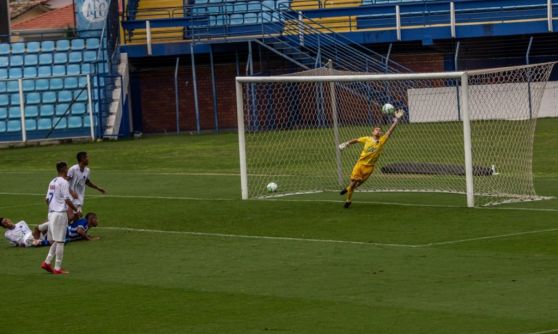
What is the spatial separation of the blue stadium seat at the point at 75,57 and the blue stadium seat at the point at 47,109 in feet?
Answer: 8.01

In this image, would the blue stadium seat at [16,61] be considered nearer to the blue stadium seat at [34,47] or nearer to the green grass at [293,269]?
the blue stadium seat at [34,47]

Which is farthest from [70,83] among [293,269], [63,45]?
[293,269]

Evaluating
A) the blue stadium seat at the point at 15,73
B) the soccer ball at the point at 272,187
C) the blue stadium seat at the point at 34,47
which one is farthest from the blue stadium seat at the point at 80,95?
the soccer ball at the point at 272,187

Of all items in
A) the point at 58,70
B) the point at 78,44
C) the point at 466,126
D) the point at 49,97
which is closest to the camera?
the point at 466,126

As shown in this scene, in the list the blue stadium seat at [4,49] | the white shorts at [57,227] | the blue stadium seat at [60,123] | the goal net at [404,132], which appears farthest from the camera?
the blue stadium seat at [4,49]

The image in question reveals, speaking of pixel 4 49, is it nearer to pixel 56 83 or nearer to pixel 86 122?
pixel 56 83

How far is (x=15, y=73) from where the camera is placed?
4628 cm

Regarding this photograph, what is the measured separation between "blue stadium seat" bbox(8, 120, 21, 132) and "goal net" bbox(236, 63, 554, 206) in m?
8.84

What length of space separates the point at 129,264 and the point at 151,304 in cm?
343

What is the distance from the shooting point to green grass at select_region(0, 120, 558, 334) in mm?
13078

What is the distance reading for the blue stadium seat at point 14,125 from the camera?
145 ft

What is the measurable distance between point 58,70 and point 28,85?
4.19ft

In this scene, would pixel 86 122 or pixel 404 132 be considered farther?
pixel 86 122

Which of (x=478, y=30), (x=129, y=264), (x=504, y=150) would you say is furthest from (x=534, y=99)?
(x=478, y=30)
